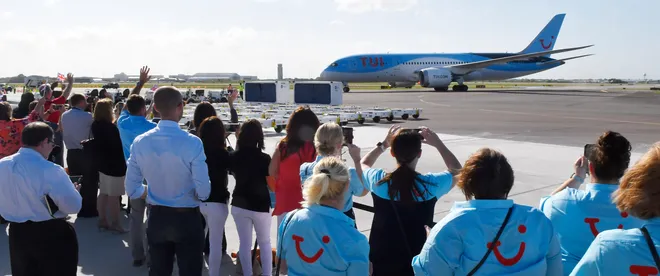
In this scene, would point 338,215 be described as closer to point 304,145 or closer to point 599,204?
point 599,204

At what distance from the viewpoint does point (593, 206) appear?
3.40m

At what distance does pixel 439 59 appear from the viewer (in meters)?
55.9

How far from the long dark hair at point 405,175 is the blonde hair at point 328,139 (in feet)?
2.09

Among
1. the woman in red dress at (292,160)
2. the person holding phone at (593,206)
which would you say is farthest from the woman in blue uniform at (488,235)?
the woman in red dress at (292,160)

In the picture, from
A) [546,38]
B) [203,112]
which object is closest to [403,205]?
[203,112]

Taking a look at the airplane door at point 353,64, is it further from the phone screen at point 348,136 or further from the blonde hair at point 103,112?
the phone screen at point 348,136

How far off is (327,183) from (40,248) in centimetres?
239

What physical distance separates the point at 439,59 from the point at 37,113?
1983 inches

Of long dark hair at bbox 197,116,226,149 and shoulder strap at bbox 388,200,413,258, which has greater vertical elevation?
long dark hair at bbox 197,116,226,149

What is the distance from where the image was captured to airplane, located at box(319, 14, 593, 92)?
52062 millimetres

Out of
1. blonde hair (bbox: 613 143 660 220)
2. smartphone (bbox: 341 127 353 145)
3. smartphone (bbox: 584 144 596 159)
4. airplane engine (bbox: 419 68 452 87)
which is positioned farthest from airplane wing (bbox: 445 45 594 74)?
blonde hair (bbox: 613 143 660 220)

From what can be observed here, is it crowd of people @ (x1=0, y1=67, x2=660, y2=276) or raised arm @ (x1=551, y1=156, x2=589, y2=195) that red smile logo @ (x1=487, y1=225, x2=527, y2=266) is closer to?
crowd of people @ (x1=0, y1=67, x2=660, y2=276)

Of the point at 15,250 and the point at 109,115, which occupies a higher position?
the point at 109,115

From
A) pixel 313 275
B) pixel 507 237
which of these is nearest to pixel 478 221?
pixel 507 237
